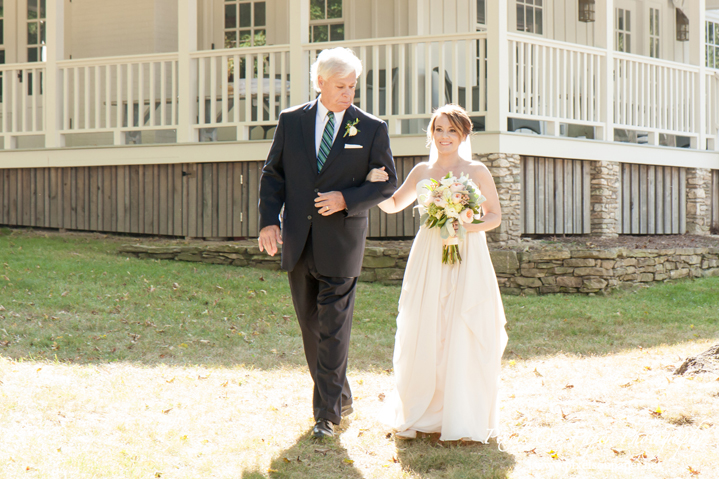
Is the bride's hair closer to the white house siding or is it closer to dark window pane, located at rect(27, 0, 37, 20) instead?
the white house siding

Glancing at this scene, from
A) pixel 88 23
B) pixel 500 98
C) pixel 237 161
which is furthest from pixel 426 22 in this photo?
pixel 88 23

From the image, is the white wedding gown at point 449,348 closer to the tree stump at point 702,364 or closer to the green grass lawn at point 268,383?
the green grass lawn at point 268,383

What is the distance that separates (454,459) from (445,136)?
5.86 ft

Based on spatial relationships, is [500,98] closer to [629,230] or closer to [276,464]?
[629,230]

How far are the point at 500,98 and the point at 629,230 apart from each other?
3.45 meters

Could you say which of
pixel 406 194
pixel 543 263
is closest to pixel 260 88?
pixel 543 263

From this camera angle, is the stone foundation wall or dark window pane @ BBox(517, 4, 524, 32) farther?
dark window pane @ BBox(517, 4, 524, 32)

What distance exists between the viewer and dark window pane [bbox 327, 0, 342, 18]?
11.7m

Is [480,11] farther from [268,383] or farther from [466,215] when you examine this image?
[466,215]

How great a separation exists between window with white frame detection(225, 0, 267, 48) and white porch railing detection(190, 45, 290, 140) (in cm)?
178

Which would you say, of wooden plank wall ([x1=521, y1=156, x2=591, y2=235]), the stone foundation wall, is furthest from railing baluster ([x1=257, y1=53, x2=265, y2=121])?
wooden plank wall ([x1=521, y1=156, x2=591, y2=235])

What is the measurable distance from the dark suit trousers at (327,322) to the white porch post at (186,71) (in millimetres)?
6926

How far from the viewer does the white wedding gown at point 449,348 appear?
3816 millimetres

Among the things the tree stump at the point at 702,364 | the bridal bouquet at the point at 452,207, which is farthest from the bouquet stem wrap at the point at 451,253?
the tree stump at the point at 702,364
